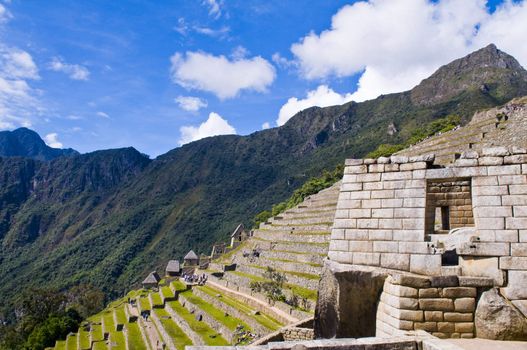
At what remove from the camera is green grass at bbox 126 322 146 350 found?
22.7 metres

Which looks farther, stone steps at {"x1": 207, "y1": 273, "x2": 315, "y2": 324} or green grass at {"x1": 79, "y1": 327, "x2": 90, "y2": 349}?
green grass at {"x1": 79, "y1": 327, "x2": 90, "y2": 349}

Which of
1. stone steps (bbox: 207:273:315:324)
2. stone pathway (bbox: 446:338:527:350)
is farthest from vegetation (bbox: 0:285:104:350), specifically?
stone pathway (bbox: 446:338:527:350)

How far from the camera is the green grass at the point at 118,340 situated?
23.4m

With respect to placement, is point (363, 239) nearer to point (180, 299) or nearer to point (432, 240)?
point (432, 240)

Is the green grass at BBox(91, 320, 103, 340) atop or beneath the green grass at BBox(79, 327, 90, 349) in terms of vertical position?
atop

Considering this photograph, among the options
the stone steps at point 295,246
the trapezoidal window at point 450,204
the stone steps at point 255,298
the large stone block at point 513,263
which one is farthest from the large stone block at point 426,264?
the stone steps at point 295,246

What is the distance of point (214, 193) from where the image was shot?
490 feet

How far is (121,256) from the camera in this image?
11200cm

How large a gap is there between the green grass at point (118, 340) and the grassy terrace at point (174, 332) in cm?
262

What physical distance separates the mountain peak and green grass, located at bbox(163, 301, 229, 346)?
109m

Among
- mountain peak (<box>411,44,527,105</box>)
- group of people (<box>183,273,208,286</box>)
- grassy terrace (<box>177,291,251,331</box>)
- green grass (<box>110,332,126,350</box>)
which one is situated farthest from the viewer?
mountain peak (<box>411,44,527,105</box>)

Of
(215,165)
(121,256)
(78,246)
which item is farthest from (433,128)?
(215,165)

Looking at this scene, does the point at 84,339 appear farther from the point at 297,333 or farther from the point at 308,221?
the point at 297,333

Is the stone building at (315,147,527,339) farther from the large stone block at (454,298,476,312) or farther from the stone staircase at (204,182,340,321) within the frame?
the stone staircase at (204,182,340,321)
